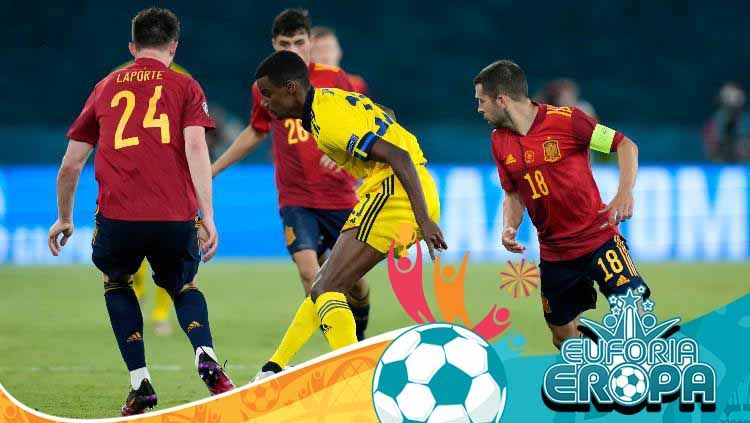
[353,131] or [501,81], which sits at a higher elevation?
[501,81]

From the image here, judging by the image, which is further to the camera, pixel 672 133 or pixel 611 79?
pixel 611 79

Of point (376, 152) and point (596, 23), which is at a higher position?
point (596, 23)

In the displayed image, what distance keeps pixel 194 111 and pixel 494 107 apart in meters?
1.53

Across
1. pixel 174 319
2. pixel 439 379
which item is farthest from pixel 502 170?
pixel 174 319

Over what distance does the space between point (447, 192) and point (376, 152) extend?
9794 mm

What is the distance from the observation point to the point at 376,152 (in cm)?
570

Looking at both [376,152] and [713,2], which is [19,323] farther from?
[713,2]

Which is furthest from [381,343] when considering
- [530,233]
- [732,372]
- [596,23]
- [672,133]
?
[596,23]

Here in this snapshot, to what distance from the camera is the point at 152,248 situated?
6031 mm

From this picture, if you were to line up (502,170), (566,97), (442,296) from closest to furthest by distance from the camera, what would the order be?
(442,296) → (502,170) → (566,97)

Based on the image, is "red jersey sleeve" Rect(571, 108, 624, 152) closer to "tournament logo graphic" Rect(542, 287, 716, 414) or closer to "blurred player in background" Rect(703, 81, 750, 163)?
"tournament logo graphic" Rect(542, 287, 716, 414)

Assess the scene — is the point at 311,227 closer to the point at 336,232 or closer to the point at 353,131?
the point at 336,232

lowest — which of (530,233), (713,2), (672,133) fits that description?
(530,233)

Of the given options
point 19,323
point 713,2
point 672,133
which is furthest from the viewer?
point 713,2
